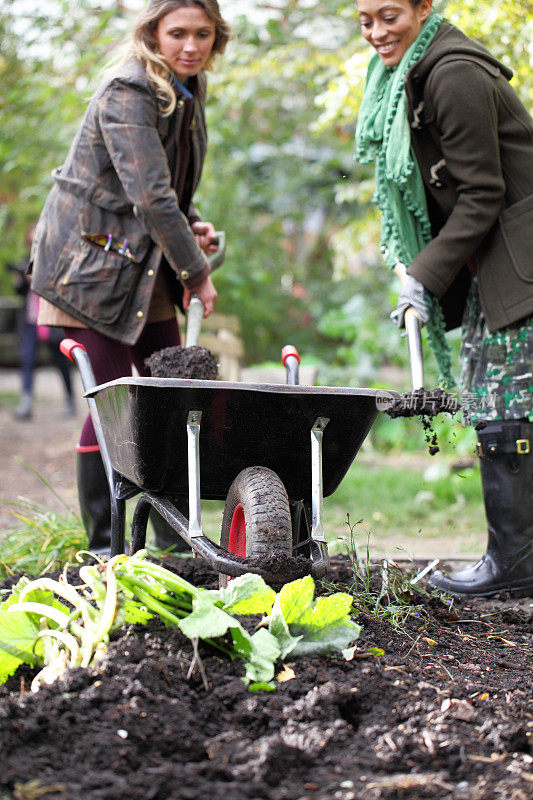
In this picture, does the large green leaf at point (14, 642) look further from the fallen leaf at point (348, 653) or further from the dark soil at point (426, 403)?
the dark soil at point (426, 403)

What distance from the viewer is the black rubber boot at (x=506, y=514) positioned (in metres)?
2.75

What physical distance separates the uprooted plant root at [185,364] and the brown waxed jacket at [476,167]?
2.29 ft

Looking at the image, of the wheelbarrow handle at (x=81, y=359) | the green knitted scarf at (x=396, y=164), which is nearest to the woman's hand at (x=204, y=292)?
the wheelbarrow handle at (x=81, y=359)

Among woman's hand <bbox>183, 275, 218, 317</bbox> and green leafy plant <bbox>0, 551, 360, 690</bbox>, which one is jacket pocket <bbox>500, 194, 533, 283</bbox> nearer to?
woman's hand <bbox>183, 275, 218, 317</bbox>

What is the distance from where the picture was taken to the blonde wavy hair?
8.98 feet

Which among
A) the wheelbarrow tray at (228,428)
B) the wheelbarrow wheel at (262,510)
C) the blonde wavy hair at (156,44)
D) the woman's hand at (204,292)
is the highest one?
the blonde wavy hair at (156,44)

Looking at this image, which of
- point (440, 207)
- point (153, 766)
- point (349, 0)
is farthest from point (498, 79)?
point (349, 0)

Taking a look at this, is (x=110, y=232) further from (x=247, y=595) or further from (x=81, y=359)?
(x=247, y=595)

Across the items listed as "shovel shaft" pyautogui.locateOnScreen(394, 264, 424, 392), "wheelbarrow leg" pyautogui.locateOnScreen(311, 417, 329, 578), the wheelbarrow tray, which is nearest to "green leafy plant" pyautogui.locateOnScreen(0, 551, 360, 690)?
"wheelbarrow leg" pyautogui.locateOnScreen(311, 417, 329, 578)

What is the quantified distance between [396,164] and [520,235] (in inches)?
17.9

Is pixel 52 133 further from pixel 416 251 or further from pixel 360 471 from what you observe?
pixel 416 251

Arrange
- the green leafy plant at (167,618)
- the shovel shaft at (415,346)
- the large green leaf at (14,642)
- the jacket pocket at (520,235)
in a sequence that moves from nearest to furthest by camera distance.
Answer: the green leafy plant at (167,618) < the large green leaf at (14,642) < the shovel shaft at (415,346) < the jacket pocket at (520,235)

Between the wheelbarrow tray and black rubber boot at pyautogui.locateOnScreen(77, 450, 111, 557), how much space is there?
56cm

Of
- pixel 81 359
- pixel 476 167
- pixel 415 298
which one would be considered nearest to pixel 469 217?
pixel 476 167
